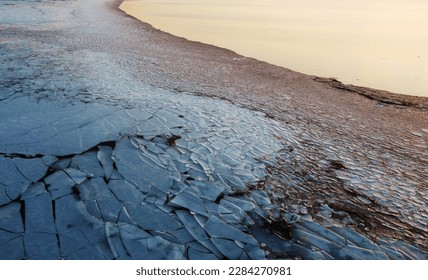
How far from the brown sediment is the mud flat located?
14 mm

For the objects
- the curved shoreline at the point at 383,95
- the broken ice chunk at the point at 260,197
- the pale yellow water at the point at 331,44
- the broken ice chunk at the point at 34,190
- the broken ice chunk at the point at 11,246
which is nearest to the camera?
the broken ice chunk at the point at 11,246

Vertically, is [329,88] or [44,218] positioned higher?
[329,88]

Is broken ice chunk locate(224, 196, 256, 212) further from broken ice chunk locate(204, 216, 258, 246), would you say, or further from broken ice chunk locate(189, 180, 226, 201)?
broken ice chunk locate(204, 216, 258, 246)

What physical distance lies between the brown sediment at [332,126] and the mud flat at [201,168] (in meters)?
0.01

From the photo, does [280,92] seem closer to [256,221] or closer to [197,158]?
[197,158]

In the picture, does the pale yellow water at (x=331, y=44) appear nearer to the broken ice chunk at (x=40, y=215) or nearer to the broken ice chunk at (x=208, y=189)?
the broken ice chunk at (x=208, y=189)

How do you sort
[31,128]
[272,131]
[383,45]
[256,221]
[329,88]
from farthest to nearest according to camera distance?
[383,45], [329,88], [272,131], [31,128], [256,221]

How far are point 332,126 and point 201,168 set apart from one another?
1.66 m

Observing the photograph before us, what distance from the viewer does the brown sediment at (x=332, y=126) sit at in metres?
2.27

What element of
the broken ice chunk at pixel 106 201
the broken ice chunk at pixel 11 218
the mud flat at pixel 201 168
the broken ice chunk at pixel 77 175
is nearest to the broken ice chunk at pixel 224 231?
the mud flat at pixel 201 168
